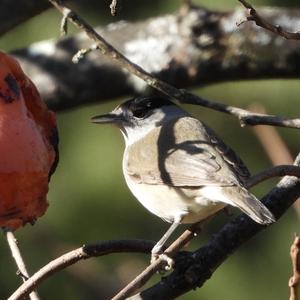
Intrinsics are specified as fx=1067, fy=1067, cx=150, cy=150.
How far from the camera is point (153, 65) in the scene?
432 centimetres

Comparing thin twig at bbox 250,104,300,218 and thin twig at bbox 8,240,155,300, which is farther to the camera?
thin twig at bbox 250,104,300,218

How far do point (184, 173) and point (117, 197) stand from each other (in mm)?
2943

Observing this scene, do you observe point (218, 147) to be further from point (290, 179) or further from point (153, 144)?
point (290, 179)

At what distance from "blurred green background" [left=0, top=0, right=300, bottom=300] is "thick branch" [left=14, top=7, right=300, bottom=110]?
181 centimetres

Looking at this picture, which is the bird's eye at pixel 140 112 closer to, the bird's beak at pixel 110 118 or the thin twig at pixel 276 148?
the bird's beak at pixel 110 118

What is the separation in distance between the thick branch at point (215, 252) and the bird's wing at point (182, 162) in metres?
0.49

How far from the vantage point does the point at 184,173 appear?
3.64m

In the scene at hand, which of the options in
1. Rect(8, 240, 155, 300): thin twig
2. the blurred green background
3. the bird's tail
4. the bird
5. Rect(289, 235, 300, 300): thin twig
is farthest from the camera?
the blurred green background

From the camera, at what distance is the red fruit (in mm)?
2301

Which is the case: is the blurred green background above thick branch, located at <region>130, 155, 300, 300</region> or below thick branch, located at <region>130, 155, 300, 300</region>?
below

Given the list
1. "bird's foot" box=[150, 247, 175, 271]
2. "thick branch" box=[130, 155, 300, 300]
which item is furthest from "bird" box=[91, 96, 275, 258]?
"bird's foot" box=[150, 247, 175, 271]

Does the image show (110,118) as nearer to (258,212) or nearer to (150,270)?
(258,212)

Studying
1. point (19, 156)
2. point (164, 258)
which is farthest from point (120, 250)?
point (19, 156)

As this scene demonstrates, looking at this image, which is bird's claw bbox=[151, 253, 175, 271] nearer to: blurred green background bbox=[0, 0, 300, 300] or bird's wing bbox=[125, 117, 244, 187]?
bird's wing bbox=[125, 117, 244, 187]
